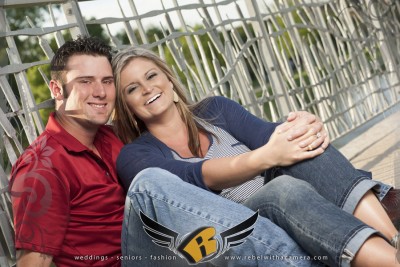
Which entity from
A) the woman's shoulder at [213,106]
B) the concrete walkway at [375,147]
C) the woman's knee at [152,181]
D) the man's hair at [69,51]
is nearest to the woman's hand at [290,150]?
the woman's knee at [152,181]

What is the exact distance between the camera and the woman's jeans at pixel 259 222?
2.22 metres

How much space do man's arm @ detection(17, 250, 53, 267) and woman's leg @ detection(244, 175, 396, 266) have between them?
0.71m

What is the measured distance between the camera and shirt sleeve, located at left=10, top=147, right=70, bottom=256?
239 centimetres

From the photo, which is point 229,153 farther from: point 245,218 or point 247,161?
point 245,218

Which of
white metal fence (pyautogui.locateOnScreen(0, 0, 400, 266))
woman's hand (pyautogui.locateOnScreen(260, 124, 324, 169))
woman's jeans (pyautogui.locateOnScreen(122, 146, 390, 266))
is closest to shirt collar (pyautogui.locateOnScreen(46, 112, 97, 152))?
white metal fence (pyautogui.locateOnScreen(0, 0, 400, 266))

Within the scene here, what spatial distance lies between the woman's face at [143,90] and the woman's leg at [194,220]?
0.71m

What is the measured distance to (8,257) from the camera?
9.33ft

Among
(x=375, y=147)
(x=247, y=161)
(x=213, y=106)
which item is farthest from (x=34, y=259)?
(x=375, y=147)

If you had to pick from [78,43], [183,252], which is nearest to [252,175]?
[183,252]

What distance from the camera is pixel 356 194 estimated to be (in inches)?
99.3

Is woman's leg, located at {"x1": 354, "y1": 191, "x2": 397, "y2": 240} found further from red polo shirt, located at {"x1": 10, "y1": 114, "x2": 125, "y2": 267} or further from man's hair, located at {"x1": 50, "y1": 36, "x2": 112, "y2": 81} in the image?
man's hair, located at {"x1": 50, "y1": 36, "x2": 112, "y2": 81}

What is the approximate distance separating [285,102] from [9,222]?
2.79 metres

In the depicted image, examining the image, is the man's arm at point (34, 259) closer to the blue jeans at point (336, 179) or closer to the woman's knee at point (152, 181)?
the woman's knee at point (152, 181)

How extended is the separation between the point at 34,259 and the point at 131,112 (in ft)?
2.88
